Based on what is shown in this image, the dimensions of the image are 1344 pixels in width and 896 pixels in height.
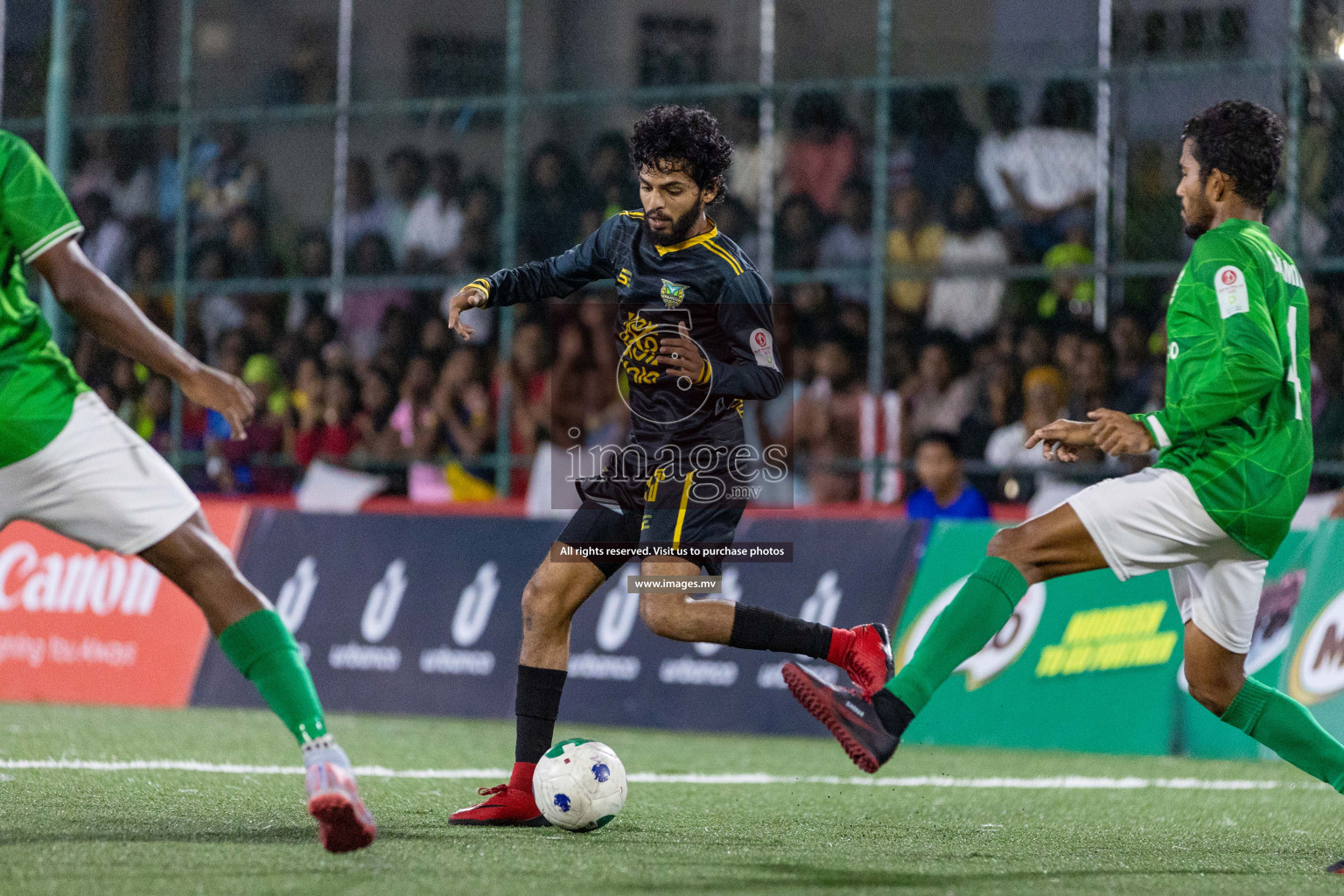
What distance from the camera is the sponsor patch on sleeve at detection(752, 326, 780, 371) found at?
5.92 m

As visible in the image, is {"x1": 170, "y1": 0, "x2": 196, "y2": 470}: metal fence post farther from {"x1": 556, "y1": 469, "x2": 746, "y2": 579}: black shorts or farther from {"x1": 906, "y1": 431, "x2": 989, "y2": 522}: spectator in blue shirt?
{"x1": 556, "y1": 469, "x2": 746, "y2": 579}: black shorts

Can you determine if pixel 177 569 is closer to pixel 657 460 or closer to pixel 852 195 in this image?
pixel 657 460

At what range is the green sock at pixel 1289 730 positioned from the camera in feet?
17.9

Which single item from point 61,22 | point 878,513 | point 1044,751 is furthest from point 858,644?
point 61,22

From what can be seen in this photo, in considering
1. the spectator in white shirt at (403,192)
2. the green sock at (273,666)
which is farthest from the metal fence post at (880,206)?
the green sock at (273,666)

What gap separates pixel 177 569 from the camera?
483 centimetres

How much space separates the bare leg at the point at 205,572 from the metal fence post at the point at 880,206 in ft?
22.7

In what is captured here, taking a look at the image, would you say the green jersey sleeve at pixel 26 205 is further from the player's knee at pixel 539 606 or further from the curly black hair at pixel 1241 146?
the curly black hair at pixel 1241 146

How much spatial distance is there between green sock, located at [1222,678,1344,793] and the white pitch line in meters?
1.94

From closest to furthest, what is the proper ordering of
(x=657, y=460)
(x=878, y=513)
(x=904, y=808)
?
(x=657, y=460)
(x=904, y=808)
(x=878, y=513)

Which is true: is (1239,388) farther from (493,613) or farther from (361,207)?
(361,207)

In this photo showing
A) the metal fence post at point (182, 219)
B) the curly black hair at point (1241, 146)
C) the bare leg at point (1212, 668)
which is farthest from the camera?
the metal fence post at point (182, 219)

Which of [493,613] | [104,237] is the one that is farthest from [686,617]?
[104,237]

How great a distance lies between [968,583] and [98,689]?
7281 mm
